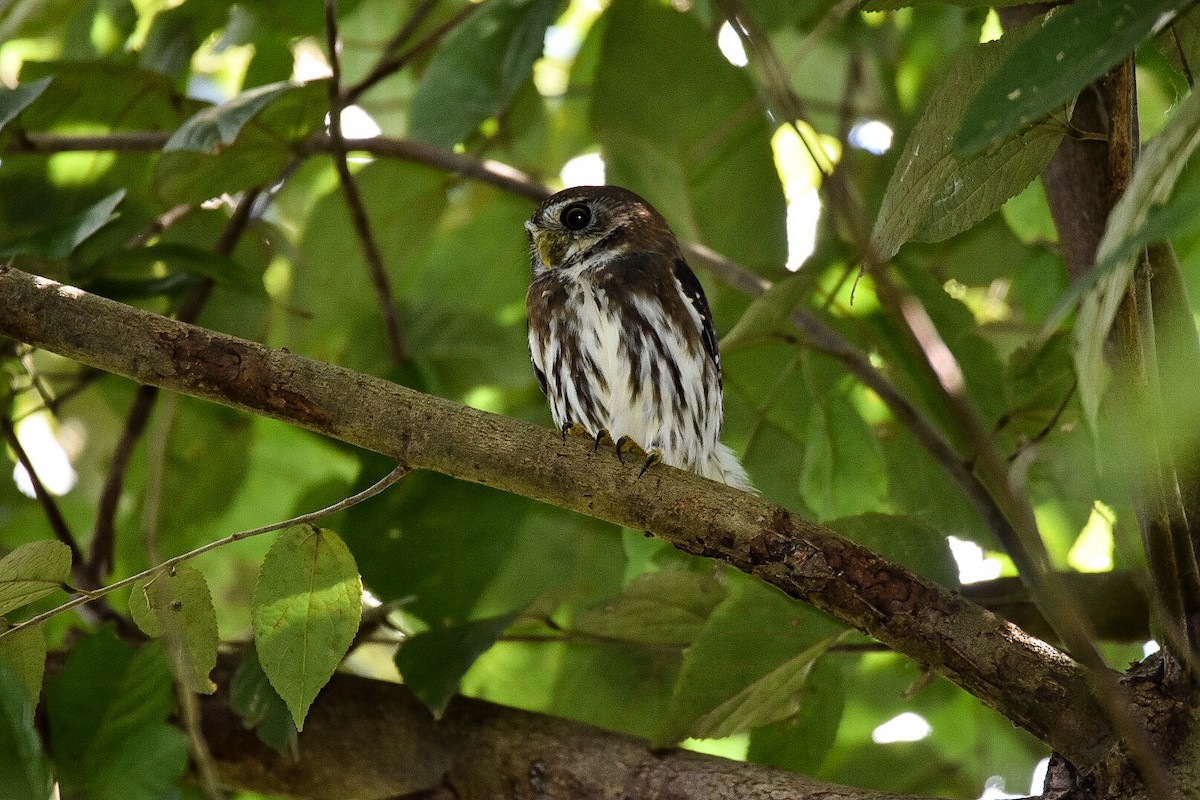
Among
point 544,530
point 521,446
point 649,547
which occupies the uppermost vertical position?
point 544,530

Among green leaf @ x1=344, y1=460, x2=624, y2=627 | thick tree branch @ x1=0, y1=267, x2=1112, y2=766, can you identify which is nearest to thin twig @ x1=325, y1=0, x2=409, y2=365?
green leaf @ x1=344, y1=460, x2=624, y2=627

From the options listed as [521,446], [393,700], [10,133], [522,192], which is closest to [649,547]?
[393,700]

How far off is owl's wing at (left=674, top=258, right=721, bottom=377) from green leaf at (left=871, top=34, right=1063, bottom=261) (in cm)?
153

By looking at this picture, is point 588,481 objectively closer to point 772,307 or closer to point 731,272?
point 772,307

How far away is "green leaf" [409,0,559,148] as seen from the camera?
3268 millimetres

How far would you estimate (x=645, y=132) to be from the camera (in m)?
3.66

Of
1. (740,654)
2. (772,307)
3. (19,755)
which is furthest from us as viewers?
(772,307)

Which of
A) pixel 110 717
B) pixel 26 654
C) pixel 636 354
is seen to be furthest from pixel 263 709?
pixel 636 354

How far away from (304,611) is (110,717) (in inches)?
24.8

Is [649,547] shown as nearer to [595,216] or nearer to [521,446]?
[521,446]

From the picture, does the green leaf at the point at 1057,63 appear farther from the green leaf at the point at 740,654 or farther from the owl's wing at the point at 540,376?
the owl's wing at the point at 540,376

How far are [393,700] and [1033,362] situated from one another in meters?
1.67

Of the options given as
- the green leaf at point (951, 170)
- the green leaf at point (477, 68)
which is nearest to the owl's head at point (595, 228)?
the green leaf at point (477, 68)

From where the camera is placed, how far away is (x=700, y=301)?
3.50 meters
